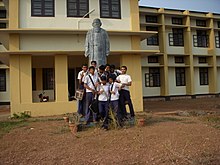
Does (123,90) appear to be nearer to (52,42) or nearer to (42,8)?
(52,42)

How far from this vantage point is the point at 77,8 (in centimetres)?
1243

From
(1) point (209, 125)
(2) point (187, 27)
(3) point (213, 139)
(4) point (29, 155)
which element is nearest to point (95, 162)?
(4) point (29, 155)

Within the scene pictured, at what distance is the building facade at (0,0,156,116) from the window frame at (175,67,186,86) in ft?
32.8

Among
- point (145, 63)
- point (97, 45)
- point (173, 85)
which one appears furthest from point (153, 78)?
point (97, 45)

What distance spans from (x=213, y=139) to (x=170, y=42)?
16.7 meters

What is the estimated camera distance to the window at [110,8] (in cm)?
1265

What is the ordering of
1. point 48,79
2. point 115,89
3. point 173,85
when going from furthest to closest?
point 173,85, point 48,79, point 115,89

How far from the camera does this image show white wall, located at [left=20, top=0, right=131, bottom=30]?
467 inches

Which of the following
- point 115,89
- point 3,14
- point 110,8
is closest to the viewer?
point 115,89

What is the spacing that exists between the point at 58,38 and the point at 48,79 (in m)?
5.71

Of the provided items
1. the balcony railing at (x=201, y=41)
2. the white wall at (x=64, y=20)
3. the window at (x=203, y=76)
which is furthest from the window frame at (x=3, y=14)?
the window at (x=203, y=76)

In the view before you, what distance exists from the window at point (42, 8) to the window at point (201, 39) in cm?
1444

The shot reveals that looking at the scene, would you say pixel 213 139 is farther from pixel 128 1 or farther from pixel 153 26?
pixel 153 26

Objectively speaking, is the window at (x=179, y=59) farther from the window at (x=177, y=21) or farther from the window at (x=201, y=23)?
the window at (x=201, y=23)
